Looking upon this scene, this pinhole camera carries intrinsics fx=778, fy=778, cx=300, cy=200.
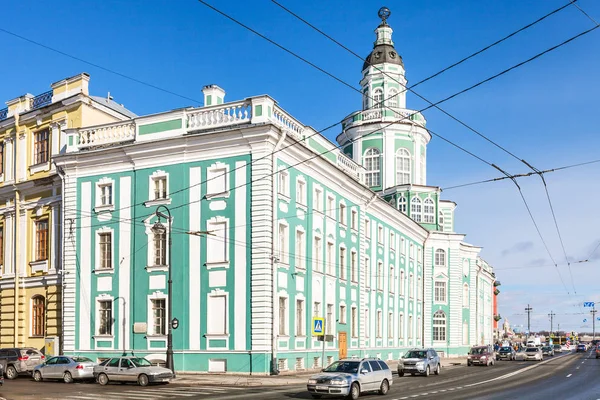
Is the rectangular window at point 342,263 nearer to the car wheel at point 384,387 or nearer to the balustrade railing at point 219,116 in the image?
the balustrade railing at point 219,116

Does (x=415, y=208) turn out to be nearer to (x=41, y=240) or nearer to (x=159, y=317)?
(x=41, y=240)

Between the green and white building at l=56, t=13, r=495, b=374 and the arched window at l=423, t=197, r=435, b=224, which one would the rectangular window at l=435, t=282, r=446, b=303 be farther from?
the green and white building at l=56, t=13, r=495, b=374

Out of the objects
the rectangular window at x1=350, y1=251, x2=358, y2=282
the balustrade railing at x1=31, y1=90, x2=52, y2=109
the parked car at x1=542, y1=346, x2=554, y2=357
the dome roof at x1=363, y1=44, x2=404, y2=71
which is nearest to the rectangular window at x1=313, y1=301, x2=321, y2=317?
the rectangular window at x1=350, y1=251, x2=358, y2=282

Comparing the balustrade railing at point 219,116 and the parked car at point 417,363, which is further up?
the balustrade railing at point 219,116

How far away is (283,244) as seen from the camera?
130ft

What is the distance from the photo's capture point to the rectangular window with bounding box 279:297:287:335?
3842 cm

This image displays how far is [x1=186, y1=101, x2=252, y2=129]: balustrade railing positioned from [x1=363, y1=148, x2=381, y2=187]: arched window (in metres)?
36.5

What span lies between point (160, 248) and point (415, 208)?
39.5 metres

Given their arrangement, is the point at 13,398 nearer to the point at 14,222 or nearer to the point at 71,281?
the point at 71,281

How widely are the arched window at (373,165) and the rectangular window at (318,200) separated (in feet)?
98.1

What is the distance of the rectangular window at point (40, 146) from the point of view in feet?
151

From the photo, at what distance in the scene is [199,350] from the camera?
3759cm

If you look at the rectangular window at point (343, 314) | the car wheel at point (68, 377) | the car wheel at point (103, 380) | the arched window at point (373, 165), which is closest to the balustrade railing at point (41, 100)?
the car wheel at point (68, 377)

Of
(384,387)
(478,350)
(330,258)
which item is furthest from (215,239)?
(478,350)
